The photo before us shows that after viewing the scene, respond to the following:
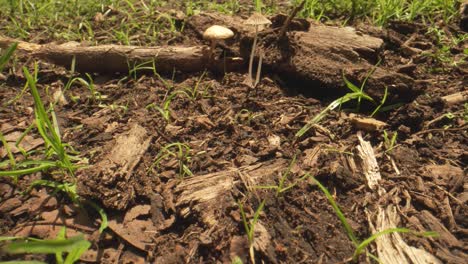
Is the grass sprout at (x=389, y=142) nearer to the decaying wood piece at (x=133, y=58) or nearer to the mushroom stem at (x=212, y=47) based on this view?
the decaying wood piece at (x=133, y=58)

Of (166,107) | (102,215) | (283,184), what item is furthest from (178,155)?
(283,184)

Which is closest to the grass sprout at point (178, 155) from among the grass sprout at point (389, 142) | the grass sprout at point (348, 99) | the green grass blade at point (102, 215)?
the green grass blade at point (102, 215)

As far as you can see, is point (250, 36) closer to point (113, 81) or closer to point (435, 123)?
point (113, 81)

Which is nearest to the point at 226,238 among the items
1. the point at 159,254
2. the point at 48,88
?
the point at 159,254

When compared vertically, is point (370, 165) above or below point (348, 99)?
below

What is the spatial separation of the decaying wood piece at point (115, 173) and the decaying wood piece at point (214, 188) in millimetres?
308

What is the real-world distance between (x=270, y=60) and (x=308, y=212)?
134 centimetres

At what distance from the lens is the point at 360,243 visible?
2.07m

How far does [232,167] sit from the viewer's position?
2.45 metres

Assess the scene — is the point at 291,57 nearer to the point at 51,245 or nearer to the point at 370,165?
the point at 370,165

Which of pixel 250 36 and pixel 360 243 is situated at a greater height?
pixel 250 36

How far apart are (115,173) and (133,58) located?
123 centimetres

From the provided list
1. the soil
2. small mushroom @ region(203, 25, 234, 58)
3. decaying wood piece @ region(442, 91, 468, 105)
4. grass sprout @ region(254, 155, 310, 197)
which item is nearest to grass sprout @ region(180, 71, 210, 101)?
the soil

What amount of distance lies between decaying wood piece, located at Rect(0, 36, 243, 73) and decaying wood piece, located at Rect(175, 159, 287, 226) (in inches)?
43.6
